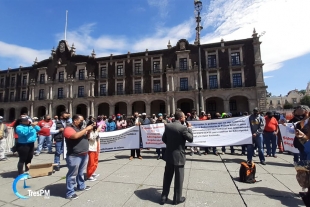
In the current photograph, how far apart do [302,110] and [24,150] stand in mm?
7275

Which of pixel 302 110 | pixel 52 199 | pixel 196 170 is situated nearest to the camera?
pixel 52 199

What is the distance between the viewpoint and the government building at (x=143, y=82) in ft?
89.3

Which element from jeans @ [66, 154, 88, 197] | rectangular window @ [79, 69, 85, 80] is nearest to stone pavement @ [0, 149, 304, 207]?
jeans @ [66, 154, 88, 197]

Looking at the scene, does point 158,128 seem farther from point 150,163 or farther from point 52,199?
point 52,199

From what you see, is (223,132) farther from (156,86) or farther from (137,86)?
(137,86)

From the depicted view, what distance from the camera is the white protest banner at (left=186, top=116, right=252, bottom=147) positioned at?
6484 millimetres

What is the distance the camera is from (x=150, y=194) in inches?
151

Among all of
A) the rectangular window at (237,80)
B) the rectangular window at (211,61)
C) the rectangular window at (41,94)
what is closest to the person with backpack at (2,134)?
the rectangular window at (211,61)

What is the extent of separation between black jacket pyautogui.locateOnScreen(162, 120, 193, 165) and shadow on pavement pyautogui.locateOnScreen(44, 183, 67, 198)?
247 centimetres

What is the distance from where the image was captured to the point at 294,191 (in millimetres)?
3912

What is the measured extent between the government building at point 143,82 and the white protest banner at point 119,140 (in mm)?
20826

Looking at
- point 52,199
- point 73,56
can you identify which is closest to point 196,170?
point 52,199

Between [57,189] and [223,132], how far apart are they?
18.4ft

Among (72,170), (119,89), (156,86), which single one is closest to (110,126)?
(72,170)
